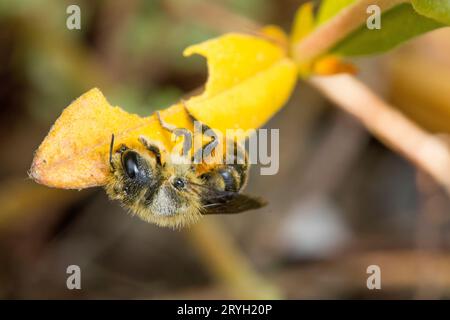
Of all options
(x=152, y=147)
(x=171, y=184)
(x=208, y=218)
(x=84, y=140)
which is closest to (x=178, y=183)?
(x=171, y=184)

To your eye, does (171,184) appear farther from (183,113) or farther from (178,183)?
(183,113)

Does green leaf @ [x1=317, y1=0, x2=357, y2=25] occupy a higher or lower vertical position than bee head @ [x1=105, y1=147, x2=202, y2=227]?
higher

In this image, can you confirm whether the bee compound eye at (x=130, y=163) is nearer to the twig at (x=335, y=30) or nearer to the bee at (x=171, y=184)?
the bee at (x=171, y=184)

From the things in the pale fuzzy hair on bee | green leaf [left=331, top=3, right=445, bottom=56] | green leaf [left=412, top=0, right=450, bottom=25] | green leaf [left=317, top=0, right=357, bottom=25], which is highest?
green leaf [left=317, top=0, right=357, bottom=25]

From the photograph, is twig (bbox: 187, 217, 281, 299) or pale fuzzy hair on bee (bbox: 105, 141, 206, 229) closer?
pale fuzzy hair on bee (bbox: 105, 141, 206, 229)

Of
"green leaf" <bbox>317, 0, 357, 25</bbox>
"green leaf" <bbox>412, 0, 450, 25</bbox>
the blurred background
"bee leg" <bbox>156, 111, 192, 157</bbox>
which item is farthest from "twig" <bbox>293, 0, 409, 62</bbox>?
the blurred background

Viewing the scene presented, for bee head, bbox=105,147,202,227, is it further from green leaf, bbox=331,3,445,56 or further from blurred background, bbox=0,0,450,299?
blurred background, bbox=0,0,450,299

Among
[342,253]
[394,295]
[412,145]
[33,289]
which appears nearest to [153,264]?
[33,289]
